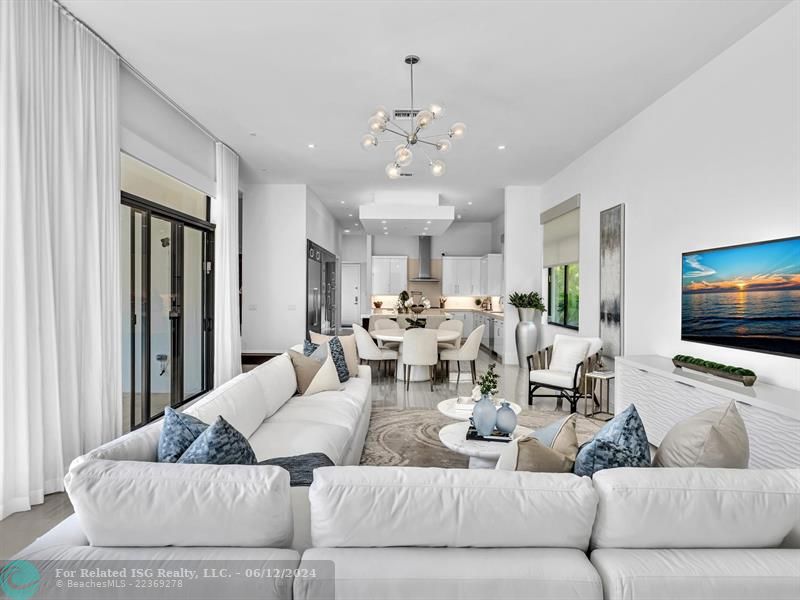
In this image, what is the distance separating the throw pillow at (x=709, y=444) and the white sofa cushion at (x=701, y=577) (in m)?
0.36

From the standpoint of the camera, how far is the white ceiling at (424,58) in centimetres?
319

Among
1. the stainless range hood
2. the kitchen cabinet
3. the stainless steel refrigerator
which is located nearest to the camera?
the stainless steel refrigerator

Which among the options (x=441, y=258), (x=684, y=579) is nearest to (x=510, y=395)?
(x=684, y=579)

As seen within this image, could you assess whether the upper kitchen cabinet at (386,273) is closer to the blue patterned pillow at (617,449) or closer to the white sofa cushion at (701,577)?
the blue patterned pillow at (617,449)

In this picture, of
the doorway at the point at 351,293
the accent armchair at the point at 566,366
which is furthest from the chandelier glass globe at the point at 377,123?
the doorway at the point at 351,293

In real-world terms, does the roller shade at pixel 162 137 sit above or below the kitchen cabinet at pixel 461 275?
above

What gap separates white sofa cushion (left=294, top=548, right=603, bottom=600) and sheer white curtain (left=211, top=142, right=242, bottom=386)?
556 cm

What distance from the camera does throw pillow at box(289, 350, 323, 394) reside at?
4.03 meters

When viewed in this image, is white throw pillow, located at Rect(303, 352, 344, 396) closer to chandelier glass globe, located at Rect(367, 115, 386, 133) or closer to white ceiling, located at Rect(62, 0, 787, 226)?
chandelier glass globe, located at Rect(367, 115, 386, 133)

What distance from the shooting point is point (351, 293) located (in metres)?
14.1

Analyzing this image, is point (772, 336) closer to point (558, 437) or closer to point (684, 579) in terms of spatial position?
point (558, 437)

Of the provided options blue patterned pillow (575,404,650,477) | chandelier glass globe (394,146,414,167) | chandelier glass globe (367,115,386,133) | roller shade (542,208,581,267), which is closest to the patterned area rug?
blue patterned pillow (575,404,650,477)

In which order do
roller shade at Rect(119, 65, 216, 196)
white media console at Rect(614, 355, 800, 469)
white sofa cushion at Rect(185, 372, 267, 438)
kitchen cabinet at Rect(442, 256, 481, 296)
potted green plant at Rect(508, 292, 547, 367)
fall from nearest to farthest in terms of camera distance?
white sofa cushion at Rect(185, 372, 267, 438), white media console at Rect(614, 355, 800, 469), roller shade at Rect(119, 65, 216, 196), potted green plant at Rect(508, 292, 547, 367), kitchen cabinet at Rect(442, 256, 481, 296)

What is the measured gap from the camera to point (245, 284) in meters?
8.11
